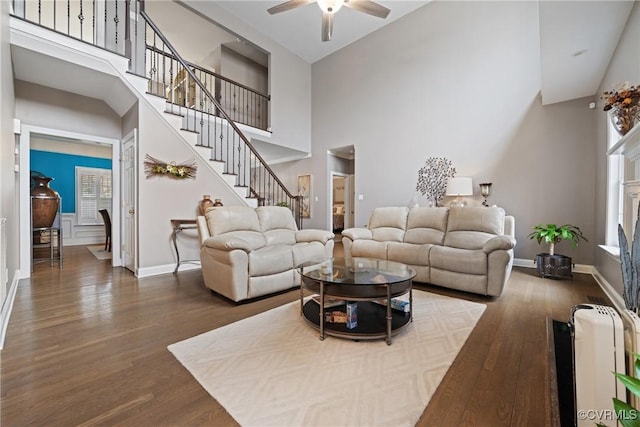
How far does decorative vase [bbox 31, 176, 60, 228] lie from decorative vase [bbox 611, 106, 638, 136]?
7.07m

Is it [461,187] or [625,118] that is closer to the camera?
[625,118]

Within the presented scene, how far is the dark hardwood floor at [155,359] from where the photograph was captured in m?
1.31

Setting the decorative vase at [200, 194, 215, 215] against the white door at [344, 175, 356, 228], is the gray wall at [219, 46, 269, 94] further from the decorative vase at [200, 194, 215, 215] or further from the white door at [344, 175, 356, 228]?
the decorative vase at [200, 194, 215, 215]

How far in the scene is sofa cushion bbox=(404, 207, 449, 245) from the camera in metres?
3.78

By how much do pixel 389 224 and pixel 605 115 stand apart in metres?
3.10

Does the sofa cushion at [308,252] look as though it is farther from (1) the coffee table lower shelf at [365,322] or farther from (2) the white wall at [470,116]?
(2) the white wall at [470,116]

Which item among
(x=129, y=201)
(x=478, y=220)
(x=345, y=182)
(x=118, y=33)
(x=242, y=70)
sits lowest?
(x=478, y=220)

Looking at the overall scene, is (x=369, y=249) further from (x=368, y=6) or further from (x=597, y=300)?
(x=368, y=6)

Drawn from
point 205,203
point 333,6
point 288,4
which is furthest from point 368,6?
point 205,203

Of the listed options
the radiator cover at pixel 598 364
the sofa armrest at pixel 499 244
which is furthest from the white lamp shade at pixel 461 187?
the radiator cover at pixel 598 364

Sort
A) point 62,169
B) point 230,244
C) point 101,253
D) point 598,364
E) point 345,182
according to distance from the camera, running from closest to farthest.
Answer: point 598,364
point 230,244
point 101,253
point 62,169
point 345,182

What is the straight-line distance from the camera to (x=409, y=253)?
11.7 feet

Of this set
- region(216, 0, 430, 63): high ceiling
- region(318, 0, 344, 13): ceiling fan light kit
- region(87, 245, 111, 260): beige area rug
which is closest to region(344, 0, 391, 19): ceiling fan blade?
region(318, 0, 344, 13): ceiling fan light kit

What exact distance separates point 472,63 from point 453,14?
1.12 metres
